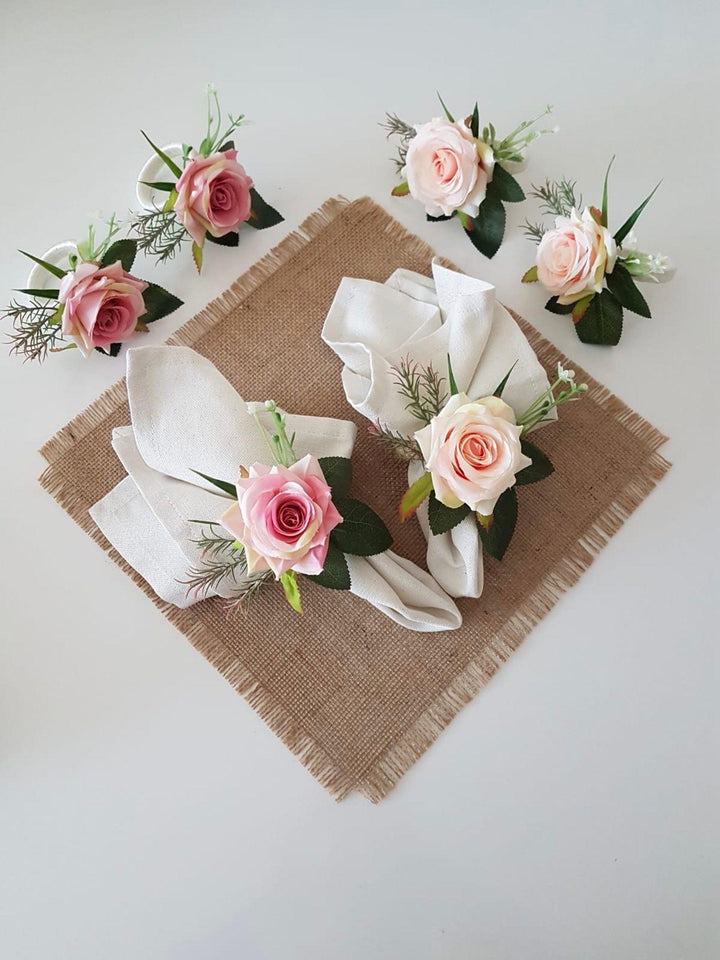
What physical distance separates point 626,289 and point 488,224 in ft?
0.75

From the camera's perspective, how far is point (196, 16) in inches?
50.2

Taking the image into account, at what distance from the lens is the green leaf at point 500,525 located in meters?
0.99

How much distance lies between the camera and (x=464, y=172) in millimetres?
1075

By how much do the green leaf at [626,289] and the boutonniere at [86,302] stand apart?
2.09ft

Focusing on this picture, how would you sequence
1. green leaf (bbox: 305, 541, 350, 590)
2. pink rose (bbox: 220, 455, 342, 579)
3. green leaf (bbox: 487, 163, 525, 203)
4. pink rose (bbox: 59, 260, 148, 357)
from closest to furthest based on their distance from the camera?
pink rose (bbox: 220, 455, 342, 579), green leaf (bbox: 305, 541, 350, 590), pink rose (bbox: 59, 260, 148, 357), green leaf (bbox: 487, 163, 525, 203)

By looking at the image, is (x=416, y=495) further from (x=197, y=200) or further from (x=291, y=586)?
(x=197, y=200)

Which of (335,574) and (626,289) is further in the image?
(626,289)

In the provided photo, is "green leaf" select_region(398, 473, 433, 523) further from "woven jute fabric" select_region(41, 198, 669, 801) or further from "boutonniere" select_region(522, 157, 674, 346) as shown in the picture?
"boutonniere" select_region(522, 157, 674, 346)

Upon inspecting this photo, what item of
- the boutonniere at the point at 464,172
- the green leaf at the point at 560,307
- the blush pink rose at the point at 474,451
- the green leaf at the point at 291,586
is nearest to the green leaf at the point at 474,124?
the boutonniere at the point at 464,172

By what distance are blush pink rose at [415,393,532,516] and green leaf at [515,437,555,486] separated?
113mm

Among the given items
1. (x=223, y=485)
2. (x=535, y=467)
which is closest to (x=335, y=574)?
(x=223, y=485)

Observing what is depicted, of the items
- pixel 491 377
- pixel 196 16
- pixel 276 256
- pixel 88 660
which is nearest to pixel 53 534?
pixel 88 660

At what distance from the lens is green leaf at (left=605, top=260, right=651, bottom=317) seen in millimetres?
1103

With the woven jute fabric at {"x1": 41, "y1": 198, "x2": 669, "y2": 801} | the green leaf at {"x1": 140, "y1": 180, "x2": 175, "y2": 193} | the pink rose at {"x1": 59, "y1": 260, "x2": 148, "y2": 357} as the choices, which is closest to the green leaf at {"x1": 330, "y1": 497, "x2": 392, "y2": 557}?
the woven jute fabric at {"x1": 41, "y1": 198, "x2": 669, "y2": 801}
